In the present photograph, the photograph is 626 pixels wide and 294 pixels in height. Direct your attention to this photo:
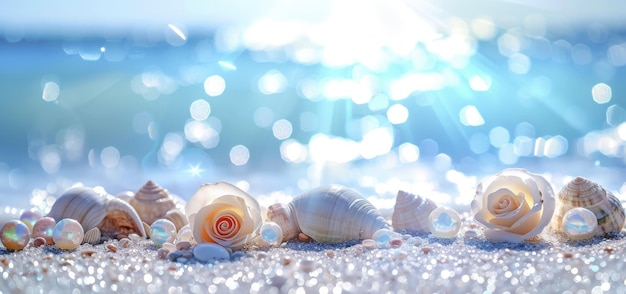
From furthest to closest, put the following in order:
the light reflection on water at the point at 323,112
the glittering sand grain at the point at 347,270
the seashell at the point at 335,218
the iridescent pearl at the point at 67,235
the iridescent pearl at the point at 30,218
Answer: the light reflection on water at the point at 323,112 < the iridescent pearl at the point at 30,218 < the seashell at the point at 335,218 < the iridescent pearl at the point at 67,235 < the glittering sand grain at the point at 347,270

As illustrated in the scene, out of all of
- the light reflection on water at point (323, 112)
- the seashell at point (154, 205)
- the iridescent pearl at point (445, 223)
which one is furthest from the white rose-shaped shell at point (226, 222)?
the light reflection on water at point (323, 112)

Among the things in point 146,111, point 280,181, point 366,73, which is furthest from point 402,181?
point 366,73

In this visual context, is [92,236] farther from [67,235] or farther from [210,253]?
[210,253]

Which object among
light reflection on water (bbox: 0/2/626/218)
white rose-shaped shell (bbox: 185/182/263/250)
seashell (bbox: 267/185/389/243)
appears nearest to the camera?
white rose-shaped shell (bbox: 185/182/263/250)

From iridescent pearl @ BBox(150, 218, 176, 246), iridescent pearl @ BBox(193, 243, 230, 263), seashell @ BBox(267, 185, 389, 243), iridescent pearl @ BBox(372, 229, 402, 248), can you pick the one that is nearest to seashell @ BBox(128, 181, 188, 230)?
iridescent pearl @ BBox(150, 218, 176, 246)

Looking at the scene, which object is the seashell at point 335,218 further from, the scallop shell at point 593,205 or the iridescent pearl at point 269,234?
the scallop shell at point 593,205

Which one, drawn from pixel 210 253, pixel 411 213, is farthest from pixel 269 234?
pixel 411 213

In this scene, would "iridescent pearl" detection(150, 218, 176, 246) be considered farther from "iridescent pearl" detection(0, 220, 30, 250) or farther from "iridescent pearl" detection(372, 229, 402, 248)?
"iridescent pearl" detection(372, 229, 402, 248)
